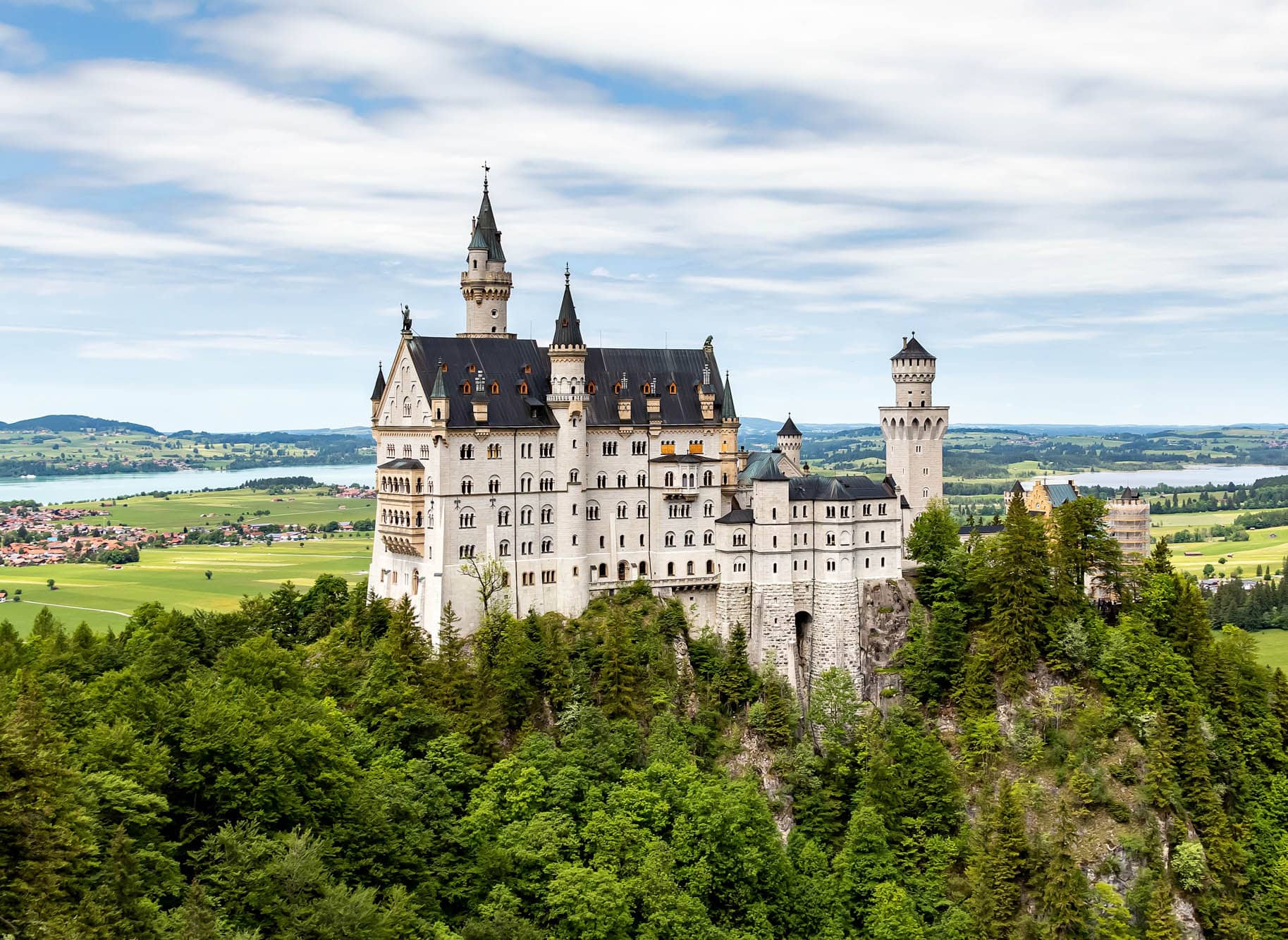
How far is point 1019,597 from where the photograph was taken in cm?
8900

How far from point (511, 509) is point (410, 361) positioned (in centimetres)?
1227

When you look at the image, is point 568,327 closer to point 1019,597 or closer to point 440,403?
point 440,403

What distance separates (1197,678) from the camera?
87938 millimetres

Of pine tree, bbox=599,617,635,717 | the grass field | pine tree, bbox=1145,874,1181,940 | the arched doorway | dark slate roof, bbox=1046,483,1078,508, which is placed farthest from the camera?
dark slate roof, bbox=1046,483,1078,508

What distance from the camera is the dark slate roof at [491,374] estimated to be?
86688 mm

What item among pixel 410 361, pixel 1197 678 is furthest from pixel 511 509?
pixel 1197 678

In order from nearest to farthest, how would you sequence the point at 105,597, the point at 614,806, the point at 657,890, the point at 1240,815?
the point at 657,890
the point at 614,806
the point at 1240,815
the point at 105,597

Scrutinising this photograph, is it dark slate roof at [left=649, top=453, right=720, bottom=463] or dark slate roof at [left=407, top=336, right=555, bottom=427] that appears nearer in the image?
dark slate roof at [left=407, top=336, right=555, bottom=427]

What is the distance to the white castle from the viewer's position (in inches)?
3410

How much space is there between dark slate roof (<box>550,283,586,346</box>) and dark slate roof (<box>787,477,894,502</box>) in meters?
18.8

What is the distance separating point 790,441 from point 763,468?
1019cm

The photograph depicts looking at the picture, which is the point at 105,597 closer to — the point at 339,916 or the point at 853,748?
the point at 853,748

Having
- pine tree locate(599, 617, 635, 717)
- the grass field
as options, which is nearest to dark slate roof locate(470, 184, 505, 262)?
pine tree locate(599, 617, 635, 717)

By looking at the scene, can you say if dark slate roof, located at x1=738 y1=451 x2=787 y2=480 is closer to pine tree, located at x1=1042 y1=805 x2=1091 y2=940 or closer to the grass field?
pine tree, located at x1=1042 y1=805 x2=1091 y2=940
